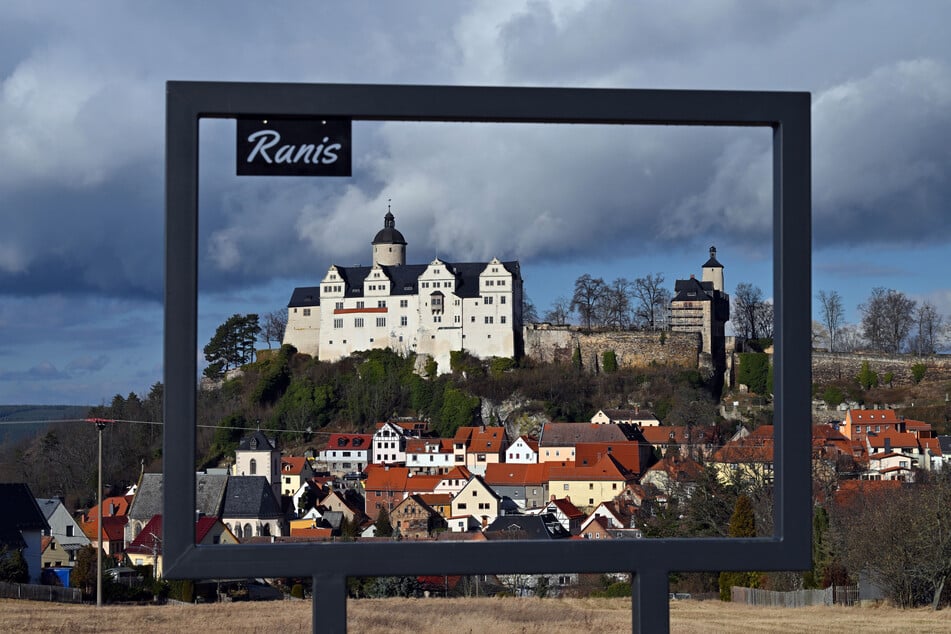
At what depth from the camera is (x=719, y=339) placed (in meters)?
3.56

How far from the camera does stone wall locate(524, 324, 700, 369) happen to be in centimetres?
319

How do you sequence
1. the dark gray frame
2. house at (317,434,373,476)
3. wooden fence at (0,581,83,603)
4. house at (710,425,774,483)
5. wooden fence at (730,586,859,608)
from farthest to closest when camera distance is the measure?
wooden fence at (0,581,83,603) < wooden fence at (730,586,859,608) < house at (317,434,373,476) < house at (710,425,774,483) < the dark gray frame

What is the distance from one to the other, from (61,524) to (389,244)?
59.0ft

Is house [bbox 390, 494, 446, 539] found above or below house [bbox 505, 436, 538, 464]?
below

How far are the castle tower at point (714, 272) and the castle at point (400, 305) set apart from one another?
0.54m

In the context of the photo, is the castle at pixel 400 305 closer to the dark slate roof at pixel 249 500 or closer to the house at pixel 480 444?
the house at pixel 480 444

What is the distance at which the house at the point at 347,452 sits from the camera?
3.31m

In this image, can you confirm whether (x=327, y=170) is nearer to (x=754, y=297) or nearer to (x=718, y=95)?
(x=718, y=95)

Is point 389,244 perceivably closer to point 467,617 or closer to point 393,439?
point 393,439

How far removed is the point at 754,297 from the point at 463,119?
102 cm

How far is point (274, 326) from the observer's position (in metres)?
2.87

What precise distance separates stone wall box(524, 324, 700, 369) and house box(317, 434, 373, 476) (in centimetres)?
69

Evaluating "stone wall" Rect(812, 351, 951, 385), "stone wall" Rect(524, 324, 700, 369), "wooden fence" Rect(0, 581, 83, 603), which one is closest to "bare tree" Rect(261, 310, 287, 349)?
"stone wall" Rect(524, 324, 700, 369)

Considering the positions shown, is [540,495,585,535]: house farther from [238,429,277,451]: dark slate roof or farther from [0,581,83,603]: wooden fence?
[0,581,83,603]: wooden fence
